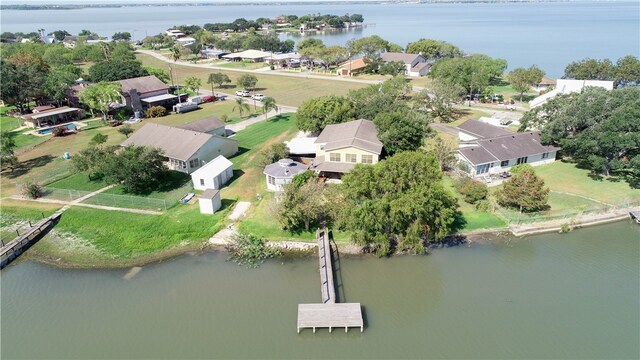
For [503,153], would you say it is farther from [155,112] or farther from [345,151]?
[155,112]

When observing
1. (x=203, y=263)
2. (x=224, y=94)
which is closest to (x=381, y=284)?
(x=203, y=263)

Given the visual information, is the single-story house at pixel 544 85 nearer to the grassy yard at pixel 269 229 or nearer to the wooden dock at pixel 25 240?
the grassy yard at pixel 269 229

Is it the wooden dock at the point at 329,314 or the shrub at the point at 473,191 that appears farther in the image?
the shrub at the point at 473,191

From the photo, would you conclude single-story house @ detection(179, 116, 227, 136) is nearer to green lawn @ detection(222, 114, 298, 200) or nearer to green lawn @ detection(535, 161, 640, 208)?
green lawn @ detection(222, 114, 298, 200)

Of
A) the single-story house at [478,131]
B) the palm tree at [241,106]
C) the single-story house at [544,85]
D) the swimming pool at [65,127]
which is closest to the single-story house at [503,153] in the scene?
the single-story house at [478,131]

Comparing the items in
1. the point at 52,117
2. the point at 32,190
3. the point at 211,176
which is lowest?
the point at 32,190

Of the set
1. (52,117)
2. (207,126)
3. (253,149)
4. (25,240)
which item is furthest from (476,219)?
(52,117)

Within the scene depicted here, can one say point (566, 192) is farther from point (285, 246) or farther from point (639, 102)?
point (285, 246)
